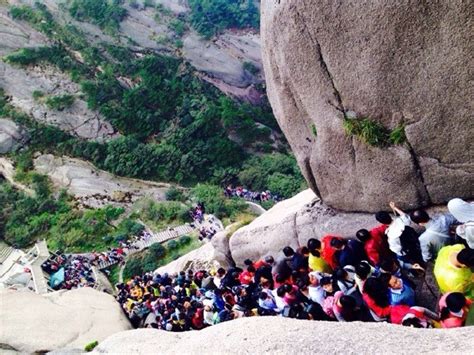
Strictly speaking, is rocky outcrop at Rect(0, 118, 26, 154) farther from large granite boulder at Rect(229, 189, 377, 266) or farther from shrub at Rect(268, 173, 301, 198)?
large granite boulder at Rect(229, 189, 377, 266)

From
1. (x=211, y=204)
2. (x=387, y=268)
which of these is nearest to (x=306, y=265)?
(x=387, y=268)

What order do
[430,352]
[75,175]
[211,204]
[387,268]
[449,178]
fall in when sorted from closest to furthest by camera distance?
[430,352], [387,268], [449,178], [211,204], [75,175]

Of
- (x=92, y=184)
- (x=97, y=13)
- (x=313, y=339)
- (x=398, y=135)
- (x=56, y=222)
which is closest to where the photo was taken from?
(x=313, y=339)

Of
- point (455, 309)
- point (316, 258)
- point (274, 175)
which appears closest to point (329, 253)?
point (316, 258)

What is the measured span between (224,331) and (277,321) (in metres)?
0.67

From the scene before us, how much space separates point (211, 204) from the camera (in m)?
26.1

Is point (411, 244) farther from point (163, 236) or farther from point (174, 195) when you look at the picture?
point (174, 195)

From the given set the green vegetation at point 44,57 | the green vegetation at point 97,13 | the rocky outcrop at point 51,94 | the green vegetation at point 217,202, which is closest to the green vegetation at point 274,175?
the green vegetation at point 217,202

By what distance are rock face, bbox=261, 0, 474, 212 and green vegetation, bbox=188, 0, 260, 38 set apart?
4180 cm

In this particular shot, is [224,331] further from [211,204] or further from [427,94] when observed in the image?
[211,204]

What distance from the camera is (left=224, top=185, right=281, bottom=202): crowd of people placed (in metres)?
29.3

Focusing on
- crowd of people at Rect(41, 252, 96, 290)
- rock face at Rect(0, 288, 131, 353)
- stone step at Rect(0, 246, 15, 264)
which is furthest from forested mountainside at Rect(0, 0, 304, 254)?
rock face at Rect(0, 288, 131, 353)

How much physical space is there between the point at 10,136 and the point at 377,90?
3259cm

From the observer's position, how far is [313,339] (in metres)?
4.75
